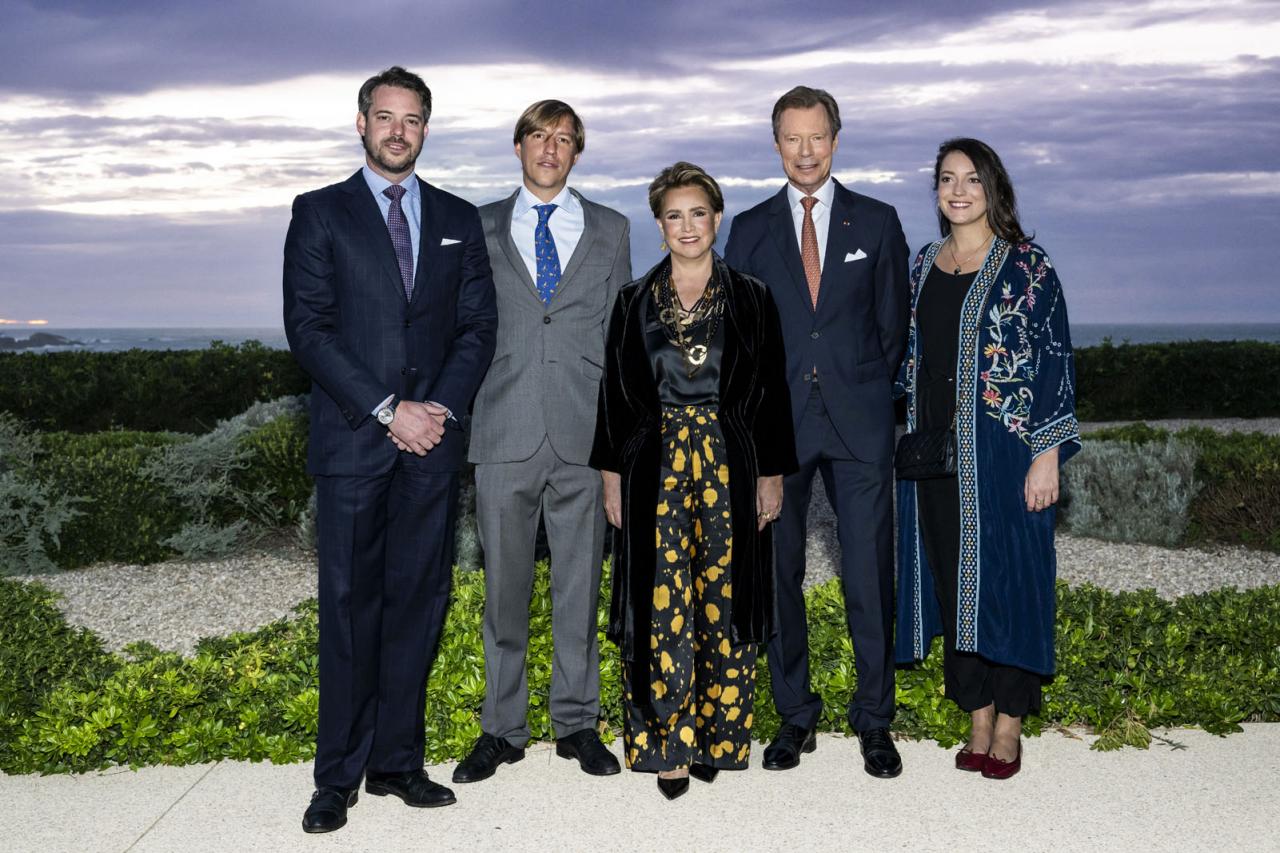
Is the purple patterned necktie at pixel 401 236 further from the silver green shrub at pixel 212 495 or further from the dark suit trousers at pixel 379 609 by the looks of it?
the silver green shrub at pixel 212 495

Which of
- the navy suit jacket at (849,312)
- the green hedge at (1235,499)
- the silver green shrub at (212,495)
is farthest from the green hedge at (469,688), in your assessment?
the green hedge at (1235,499)

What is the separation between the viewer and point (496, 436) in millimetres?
4652

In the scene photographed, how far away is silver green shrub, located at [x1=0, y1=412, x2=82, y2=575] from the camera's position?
9.01 meters

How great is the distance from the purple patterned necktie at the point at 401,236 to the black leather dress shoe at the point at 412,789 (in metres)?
1.86

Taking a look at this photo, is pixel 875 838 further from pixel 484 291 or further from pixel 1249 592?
pixel 1249 592

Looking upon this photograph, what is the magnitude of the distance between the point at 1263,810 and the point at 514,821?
2871 millimetres

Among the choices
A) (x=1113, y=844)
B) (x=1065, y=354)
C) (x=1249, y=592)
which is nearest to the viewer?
(x=1113, y=844)

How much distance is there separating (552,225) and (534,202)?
12cm

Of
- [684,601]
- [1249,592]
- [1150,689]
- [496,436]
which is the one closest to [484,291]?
[496,436]

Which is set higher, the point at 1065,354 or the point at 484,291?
the point at 484,291

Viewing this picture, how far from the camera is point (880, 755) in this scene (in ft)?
15.4

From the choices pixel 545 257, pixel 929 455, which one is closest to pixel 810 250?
pixel 929 455

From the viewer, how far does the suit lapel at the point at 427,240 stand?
171 inches

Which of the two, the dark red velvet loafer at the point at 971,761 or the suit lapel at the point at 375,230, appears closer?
the suit lapel at the point at 375,230
